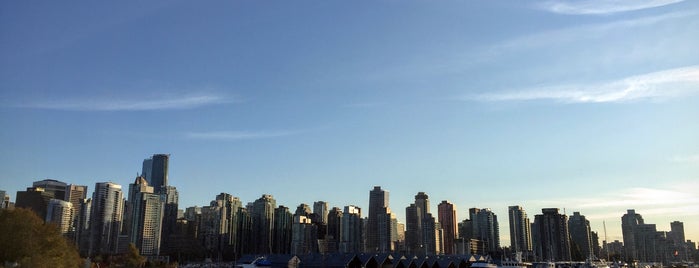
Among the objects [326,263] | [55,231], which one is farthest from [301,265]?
[55,231]

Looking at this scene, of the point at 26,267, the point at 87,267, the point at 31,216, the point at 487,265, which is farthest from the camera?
the point at 487,265

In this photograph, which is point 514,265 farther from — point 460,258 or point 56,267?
point 56,267

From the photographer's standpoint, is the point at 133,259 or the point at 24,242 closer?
the point at 24,242

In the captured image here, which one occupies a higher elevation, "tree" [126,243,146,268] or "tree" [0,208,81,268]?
"tree" [0,208,81,268]

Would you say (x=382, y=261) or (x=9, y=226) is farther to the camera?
(x=382, y=261)

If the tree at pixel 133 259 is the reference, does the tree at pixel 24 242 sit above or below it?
above

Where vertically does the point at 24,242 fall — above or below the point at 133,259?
above

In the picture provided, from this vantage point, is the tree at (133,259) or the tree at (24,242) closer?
the tree at (24,242)

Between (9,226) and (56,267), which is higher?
(9,226)

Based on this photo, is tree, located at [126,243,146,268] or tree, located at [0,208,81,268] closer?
tree, located at [0,208,81,268]

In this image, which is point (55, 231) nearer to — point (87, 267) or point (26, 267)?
point (26, 267)

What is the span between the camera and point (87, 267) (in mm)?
114688

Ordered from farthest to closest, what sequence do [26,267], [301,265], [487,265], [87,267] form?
[301,265]
[487,265]
[87,267]
[26,267]

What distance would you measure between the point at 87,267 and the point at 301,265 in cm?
5148
